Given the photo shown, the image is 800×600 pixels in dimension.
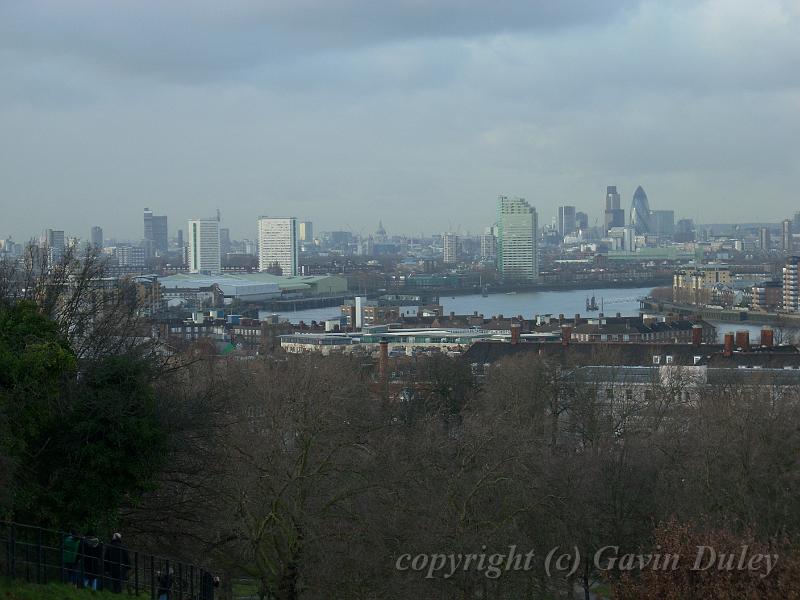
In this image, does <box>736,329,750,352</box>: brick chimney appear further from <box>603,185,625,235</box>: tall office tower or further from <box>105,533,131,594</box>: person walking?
<box>603,185,625,235</box>: tall office tower

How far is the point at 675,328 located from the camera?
2992 cm

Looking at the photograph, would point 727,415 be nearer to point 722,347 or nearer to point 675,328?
point 722,347

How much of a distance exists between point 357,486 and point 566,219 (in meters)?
158

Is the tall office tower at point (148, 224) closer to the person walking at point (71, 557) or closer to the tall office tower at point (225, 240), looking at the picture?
the tall office tower at point (225, 240)

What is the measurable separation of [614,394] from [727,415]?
4762 mm

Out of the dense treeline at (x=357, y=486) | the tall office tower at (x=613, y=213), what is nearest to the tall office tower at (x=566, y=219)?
the tall office tower at (x=613, y=213)

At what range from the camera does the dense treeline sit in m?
6.52

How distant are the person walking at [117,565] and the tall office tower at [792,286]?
137ft

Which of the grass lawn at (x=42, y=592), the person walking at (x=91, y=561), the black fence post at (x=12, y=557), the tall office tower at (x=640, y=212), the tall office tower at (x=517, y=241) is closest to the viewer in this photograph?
the grass lawn at (x=42, y=592)

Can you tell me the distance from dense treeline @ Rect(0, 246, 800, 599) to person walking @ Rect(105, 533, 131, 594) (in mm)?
550

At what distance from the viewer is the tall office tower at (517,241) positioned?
7894cm

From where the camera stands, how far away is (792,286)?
45750mm

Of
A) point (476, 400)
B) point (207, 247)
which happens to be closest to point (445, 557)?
point (476, 400)

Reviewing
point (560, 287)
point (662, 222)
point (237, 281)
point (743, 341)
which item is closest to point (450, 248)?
point (560, 287)
